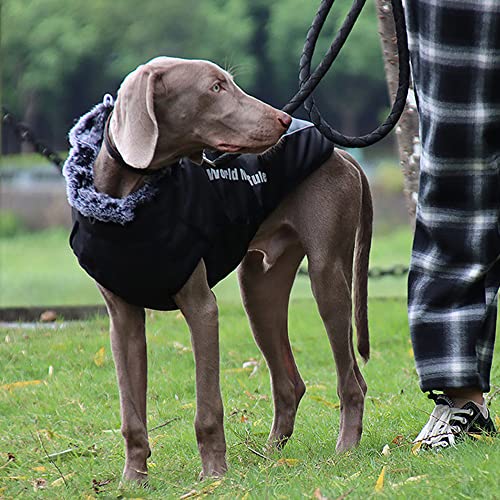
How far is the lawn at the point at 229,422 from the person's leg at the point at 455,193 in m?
0.34

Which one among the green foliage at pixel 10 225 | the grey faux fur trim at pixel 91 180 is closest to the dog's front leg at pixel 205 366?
the grey faux fur trim at pixel 91 180

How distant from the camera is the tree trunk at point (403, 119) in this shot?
5828 millimetres

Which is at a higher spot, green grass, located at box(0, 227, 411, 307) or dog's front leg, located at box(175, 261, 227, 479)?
dog's front leg, located at box(175, 261, 227, 479)

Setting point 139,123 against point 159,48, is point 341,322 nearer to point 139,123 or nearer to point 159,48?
point 139,123

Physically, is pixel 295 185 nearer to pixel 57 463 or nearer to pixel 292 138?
pixel 292 138

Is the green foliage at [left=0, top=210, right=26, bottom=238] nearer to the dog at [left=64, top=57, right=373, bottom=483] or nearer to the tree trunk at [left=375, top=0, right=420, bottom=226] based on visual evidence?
the tree trunk at [left=375, top=0, right=420, bottom=226]

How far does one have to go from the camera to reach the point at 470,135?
10.8 feet

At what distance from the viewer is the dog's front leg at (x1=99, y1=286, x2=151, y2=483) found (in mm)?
3590

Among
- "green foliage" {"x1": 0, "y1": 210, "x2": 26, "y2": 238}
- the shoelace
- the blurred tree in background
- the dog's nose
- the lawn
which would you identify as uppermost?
the dog's nose

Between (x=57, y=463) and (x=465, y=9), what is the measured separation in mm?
2170

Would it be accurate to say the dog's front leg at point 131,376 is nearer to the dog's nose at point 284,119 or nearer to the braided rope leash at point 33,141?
the dog's nose at point 284,119

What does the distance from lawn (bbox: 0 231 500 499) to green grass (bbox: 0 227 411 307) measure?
2.76m

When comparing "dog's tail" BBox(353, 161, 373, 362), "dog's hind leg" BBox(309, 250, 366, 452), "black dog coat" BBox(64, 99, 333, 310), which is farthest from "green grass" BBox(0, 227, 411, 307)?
"black dog coat" BBox(64, 99, 333, 310)

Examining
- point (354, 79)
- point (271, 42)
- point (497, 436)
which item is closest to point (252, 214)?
point (497, 436)
